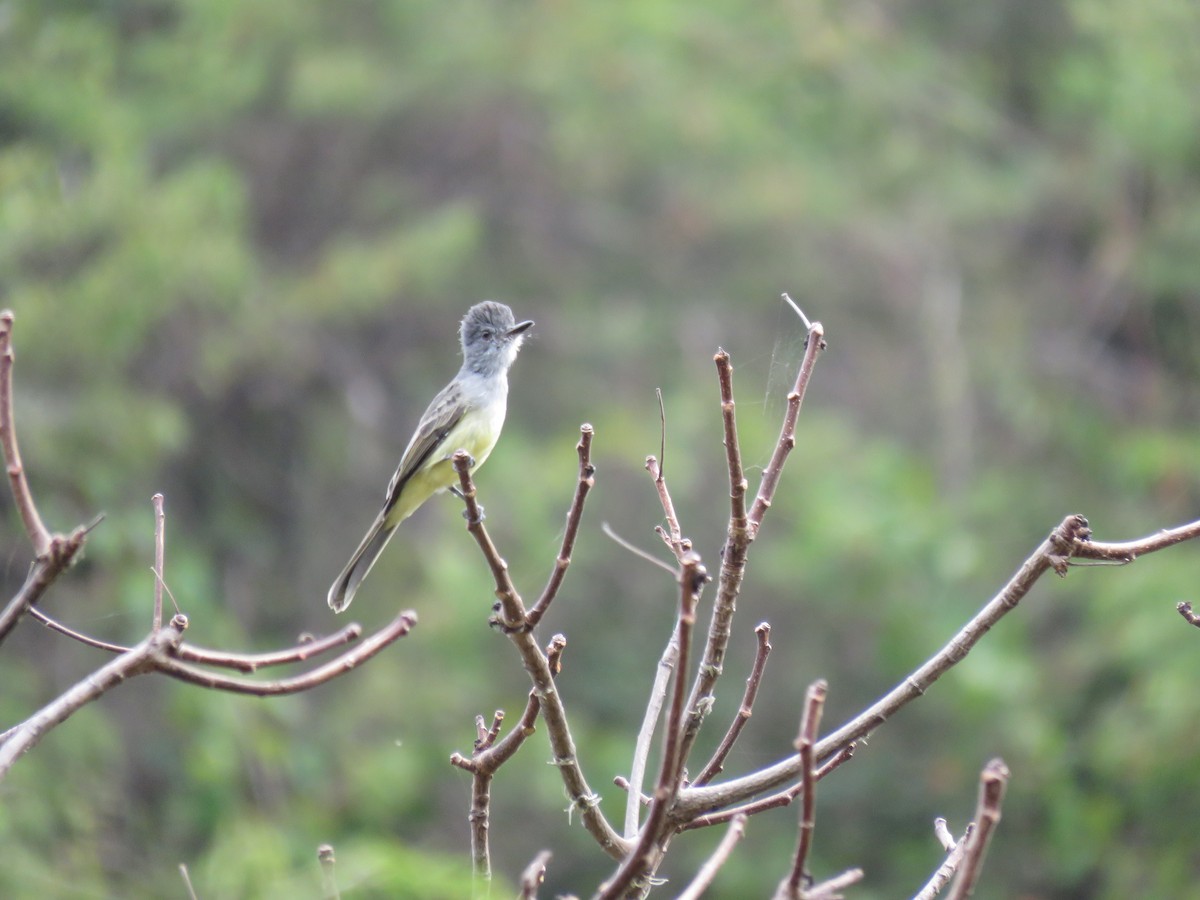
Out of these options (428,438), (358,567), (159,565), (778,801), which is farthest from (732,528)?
(428,438)

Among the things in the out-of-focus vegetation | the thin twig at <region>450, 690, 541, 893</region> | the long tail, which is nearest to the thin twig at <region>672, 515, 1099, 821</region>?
the thin twig at <region>450, 690, 541, 893</region>

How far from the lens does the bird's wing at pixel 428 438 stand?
467 centimetres

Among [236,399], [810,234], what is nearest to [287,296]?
[236,399]

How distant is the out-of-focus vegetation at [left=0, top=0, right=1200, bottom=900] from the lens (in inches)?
340

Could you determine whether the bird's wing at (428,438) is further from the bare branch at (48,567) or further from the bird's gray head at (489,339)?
the bare branch at (48,567)

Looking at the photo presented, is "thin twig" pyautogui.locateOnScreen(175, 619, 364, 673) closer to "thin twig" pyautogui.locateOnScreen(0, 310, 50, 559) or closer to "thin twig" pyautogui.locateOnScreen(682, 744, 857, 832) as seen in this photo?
"thin twig" pyautogui.locateOnScreen(0, 310, 50, 559)

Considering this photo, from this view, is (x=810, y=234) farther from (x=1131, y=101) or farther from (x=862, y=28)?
(x=1131, y=101)

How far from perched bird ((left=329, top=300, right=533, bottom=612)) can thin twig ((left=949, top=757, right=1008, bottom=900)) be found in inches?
115

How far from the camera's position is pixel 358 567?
4211 mm

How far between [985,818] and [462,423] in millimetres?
3370

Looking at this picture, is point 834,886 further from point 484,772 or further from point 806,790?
point 484,772

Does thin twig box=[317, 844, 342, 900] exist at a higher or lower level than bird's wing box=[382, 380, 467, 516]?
lower

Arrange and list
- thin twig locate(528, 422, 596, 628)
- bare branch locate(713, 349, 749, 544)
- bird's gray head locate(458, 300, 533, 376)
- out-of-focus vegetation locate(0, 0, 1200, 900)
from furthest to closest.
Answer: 1. out-of-focus vegetation locate(0, 0, 1200, 900)
2. bird's gray head locate(458, 300, 533, 376)
3. bare branch locate(713, 349, 749, 544)
4. thin twig locate(528, 422, 596, 628)

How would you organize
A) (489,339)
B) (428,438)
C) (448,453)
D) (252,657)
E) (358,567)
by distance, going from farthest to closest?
(489,339) → (428,438) → (448,453) → (358,567) → (252,657)
